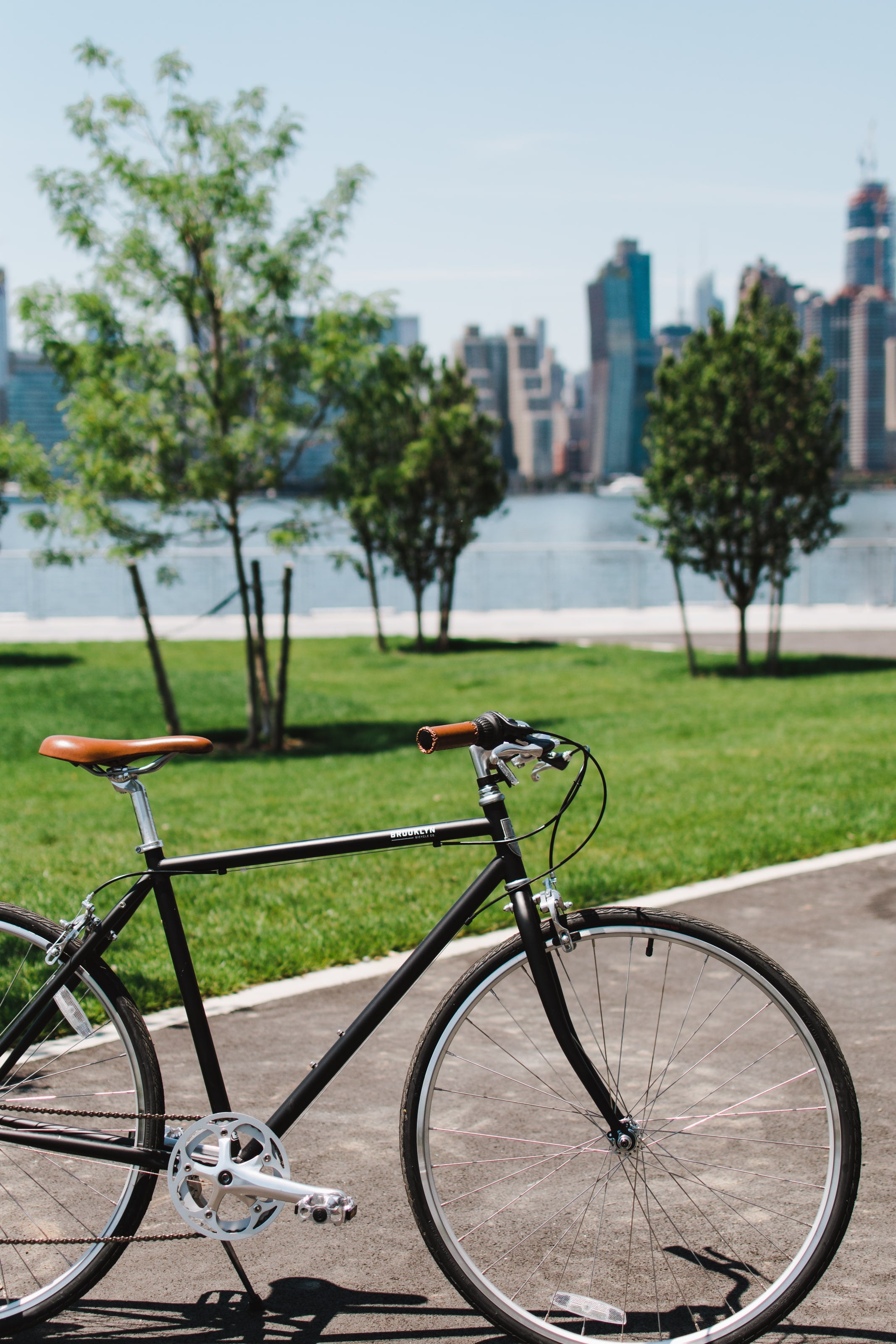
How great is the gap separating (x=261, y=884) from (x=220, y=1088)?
3.64 meters

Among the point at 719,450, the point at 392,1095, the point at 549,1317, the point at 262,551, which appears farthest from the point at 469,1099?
the point at 262,551

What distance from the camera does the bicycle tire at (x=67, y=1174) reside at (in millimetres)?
2752

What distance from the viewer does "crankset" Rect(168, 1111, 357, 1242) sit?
2.64 metres

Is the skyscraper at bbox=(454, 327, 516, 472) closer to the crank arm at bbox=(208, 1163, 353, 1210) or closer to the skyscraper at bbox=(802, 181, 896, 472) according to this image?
the skyscraper at bbox=(802, 181, 896, 472)

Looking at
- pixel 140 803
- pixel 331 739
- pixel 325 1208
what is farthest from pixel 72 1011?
pixel 331 739

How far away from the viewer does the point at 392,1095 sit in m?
3.98

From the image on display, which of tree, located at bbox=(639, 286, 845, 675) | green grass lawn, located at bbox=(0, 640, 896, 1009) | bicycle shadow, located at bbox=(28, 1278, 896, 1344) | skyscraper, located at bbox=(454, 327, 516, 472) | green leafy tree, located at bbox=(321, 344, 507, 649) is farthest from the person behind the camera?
skyscraper, located at bbox=(454, 327, 516, 472)

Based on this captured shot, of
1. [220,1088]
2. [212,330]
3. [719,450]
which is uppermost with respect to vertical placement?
[212,330]

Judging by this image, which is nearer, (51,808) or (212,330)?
(51,808)

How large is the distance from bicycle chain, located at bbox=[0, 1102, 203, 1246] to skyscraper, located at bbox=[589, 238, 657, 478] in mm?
119674

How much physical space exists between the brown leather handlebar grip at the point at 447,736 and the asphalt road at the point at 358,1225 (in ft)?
3.97

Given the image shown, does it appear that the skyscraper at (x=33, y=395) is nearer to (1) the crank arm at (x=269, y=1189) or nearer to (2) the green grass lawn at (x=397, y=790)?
(2) the green grass lawn at (x=397, y=790)

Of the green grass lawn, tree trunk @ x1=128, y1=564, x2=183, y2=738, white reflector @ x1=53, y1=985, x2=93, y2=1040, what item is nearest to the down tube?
white reflector @ x1=53, y1=985, x2=93, y2=1040

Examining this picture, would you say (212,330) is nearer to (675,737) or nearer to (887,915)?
(675,737)
